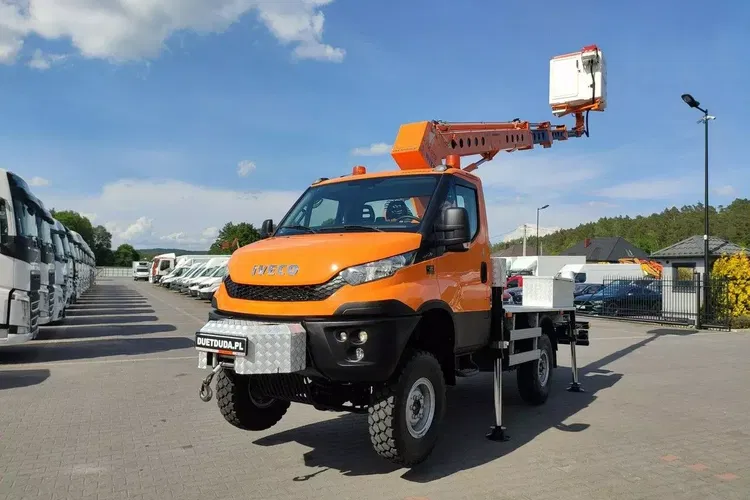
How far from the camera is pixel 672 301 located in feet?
73.5

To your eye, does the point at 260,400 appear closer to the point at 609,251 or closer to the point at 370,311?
the point at 370,311

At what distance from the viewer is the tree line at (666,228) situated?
84.1 meters

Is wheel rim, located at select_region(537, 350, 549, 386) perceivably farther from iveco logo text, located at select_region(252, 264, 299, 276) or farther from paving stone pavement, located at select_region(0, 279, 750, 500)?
iveco logo text, located at select_region(252, 264, 299, 276)

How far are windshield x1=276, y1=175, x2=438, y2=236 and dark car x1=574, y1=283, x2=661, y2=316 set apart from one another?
20.3 metres

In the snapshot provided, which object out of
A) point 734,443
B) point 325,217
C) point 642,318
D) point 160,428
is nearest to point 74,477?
point 160,428

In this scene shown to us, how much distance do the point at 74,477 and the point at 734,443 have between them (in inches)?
252

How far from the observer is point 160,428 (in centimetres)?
639

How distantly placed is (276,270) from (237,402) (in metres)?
1.56

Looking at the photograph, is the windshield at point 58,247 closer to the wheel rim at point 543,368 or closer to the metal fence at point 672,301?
the wheel rim at point 543,368

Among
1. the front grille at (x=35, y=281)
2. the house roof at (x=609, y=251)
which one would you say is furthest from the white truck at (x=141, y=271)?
the front grille at (x=35, y=281)

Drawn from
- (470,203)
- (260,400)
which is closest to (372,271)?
(470,203)

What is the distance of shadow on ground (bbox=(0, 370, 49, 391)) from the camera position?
875cm

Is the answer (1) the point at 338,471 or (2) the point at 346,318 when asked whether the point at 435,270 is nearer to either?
→ (2) the point at 346,318

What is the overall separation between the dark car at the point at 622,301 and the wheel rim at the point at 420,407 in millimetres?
20624
